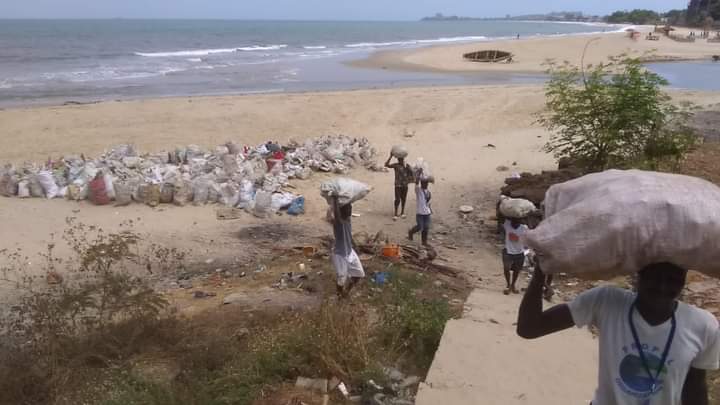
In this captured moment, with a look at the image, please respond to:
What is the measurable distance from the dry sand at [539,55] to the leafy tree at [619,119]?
24847mm

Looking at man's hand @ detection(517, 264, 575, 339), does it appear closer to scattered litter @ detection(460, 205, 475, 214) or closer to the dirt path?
the dirt path

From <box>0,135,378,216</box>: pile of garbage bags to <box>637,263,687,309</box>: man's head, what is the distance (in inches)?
273

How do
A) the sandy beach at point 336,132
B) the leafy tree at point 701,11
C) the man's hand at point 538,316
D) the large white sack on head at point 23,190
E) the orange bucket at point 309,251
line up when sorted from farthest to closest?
the leafy tree at point 701,11
the large white sack on head at point 23,190
the sandy beach at point 336,132
the orange bucket at point 309,251
the man's hand at point 538,316

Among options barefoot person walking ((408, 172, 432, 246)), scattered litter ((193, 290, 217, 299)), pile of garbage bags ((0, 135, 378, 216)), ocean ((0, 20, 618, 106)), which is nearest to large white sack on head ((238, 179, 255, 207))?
pile of garbage bags ((0, 135, 378, 216))

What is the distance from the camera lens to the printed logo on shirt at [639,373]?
1.85 metres

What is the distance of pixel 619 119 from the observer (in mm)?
7633

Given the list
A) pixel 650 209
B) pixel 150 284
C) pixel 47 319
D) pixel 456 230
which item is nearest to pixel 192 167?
pixel 150 284

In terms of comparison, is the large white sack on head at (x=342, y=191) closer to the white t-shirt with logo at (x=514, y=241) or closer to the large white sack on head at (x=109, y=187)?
the white t-shirt with logo at (x=514, y=241)

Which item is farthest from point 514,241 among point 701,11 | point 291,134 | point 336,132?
point 701,11

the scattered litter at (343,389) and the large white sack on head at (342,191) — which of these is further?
the large white sack on head at (342,191)

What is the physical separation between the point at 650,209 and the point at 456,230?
6.38m

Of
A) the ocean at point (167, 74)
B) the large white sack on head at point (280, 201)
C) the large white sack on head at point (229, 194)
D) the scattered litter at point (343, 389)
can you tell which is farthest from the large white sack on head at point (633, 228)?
the ocean at point (167, 74)

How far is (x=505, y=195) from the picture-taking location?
8016 millimetres

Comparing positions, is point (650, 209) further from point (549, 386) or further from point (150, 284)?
point (150, 284)
